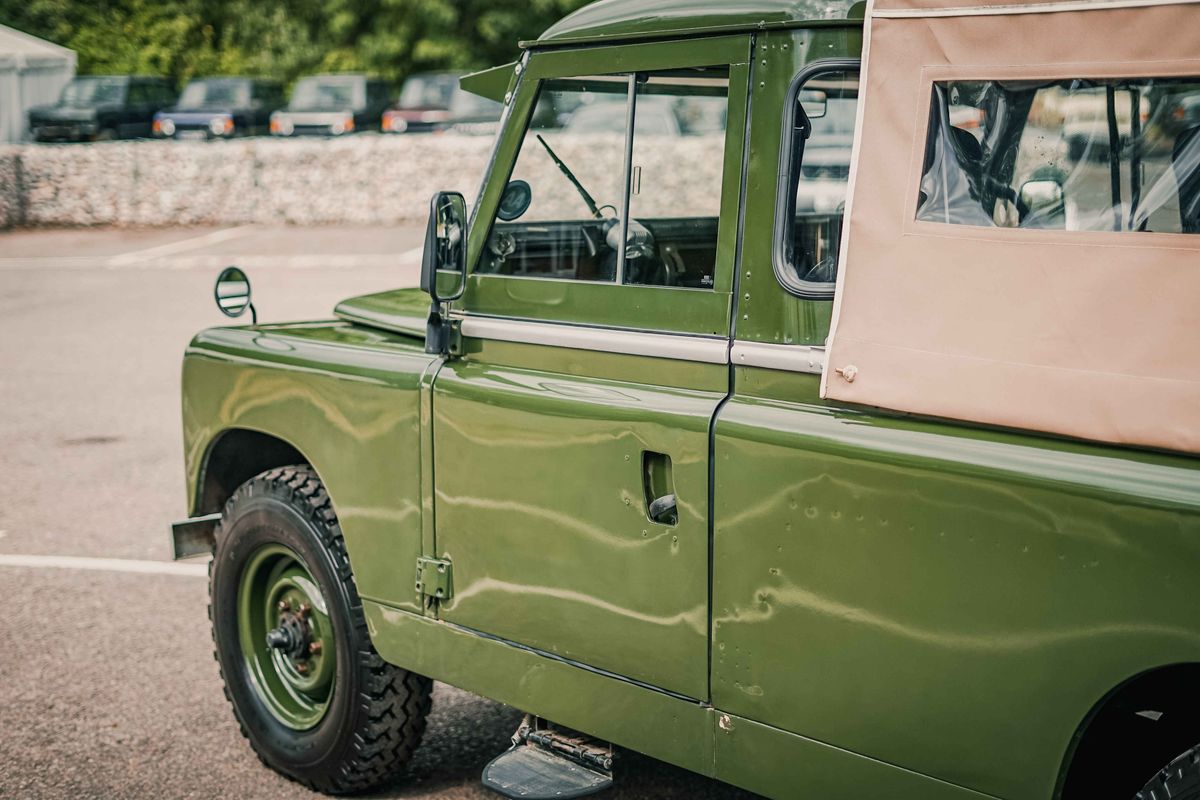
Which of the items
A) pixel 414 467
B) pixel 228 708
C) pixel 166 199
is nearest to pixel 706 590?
pixel 414 467

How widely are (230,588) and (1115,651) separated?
276 centimetres

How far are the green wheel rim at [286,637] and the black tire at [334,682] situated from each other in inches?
2.3

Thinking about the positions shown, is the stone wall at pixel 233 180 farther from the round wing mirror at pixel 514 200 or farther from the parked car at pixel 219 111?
the round wing mirror at pixel 514 200

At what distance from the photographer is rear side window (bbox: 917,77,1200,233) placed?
2252 mm

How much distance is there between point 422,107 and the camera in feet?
95.9

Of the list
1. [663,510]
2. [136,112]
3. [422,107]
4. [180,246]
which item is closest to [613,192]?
[663,510]

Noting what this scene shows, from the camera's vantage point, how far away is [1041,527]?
2.27 meters

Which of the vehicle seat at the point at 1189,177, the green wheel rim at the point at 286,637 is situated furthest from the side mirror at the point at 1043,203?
the green wheel rim at the point at 286,637

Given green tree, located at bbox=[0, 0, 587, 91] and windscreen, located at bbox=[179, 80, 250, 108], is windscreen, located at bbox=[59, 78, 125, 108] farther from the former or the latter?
green tree, located at bbox=[0, 0, 587, 91]

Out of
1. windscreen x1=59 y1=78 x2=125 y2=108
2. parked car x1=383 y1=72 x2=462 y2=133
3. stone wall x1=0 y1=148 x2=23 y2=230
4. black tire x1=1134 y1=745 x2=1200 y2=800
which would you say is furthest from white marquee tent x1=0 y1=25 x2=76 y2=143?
black tire x1=1134 y1=745 x2=1200 y2=800

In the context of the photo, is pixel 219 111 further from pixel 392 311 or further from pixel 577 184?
pixel 577 184

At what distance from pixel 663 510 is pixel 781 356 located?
43 cm

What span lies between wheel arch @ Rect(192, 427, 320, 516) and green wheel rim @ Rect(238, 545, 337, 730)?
33 cm

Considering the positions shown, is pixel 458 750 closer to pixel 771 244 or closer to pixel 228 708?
pixel 228 708
